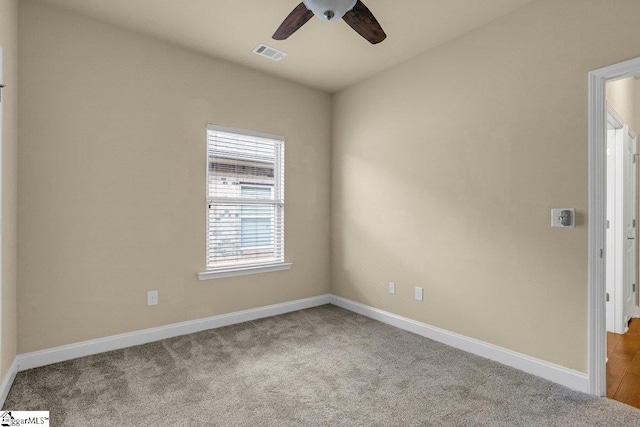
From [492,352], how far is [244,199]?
2.76 m

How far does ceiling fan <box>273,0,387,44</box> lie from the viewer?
5.98 feet

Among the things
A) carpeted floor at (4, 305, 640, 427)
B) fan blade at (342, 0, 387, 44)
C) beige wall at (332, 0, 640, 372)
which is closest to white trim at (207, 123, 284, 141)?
beige wall at (332, 0, 640, 372)

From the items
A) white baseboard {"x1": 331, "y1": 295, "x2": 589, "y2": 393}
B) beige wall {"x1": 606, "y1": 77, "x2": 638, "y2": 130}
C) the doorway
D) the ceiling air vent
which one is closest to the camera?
white baseboard {"x1": 331, "y1": 295, "x2": 589, "y2": 393}

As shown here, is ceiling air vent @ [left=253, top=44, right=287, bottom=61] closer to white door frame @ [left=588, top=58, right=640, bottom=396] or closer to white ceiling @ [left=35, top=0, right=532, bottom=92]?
white ceiling @ [left=35, top=0, right=532, bottom=92]

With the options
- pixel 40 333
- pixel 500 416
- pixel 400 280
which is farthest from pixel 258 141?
pixel 500 416

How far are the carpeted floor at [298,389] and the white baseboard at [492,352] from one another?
0.25 ft

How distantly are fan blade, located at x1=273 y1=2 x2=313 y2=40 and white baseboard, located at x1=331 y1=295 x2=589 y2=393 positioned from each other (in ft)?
9.26

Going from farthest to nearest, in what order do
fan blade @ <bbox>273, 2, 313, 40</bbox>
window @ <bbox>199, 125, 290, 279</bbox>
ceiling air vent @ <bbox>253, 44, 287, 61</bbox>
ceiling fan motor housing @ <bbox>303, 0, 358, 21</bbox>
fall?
window @ <bbox>199, 125, 290, 279</bbox> < ceiling air vent @ <bbox>253, 44, 287, 61</bbox> < fan blade @ <bbox>273, 2, 313, 40</bbox> < ceiling fan motor housing @ <bbox>303, 0, 358, 21</bbox>

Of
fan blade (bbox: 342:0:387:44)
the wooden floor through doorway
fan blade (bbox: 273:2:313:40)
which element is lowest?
the wooden floor through doorway

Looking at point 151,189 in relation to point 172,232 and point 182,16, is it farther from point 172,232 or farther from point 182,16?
point 182,16

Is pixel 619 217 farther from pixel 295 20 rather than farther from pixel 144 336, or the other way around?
pixel 144 336

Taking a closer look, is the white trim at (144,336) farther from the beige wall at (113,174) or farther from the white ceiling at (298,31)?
the white ceiling at (298,31)

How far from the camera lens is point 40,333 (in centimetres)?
257

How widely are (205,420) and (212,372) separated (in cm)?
59
